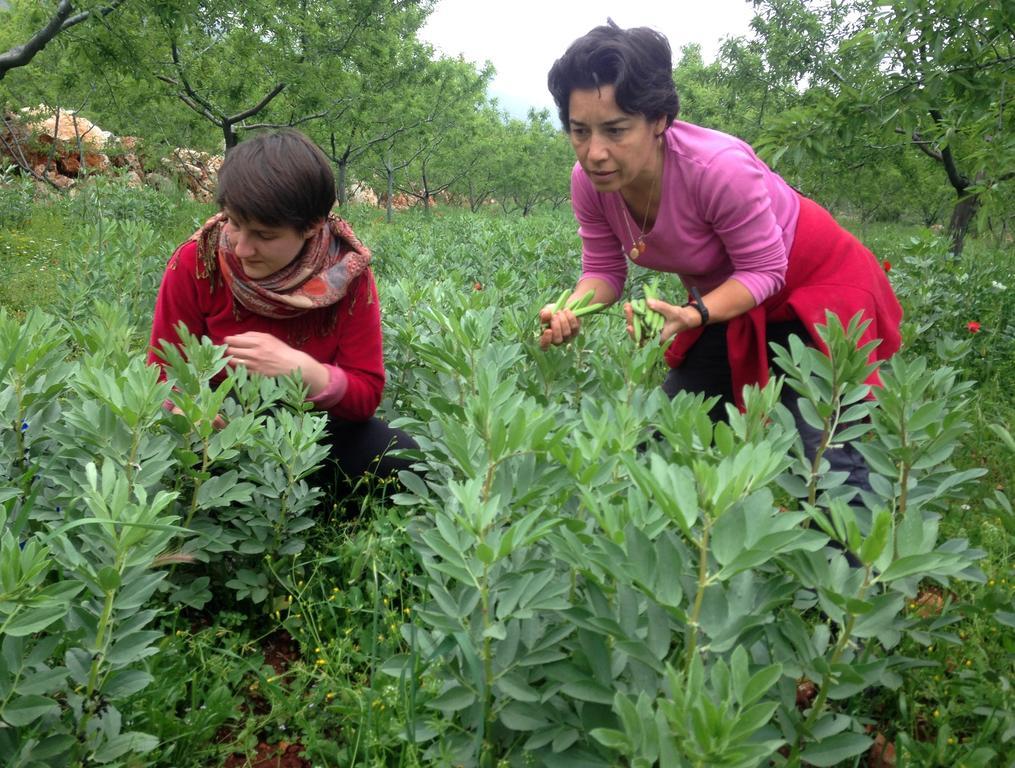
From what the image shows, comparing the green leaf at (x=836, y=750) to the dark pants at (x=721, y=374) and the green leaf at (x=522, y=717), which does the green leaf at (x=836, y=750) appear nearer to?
the green leaf at (x=522, y=717)

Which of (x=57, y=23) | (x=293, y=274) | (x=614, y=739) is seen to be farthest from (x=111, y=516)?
(x=57, y=23)

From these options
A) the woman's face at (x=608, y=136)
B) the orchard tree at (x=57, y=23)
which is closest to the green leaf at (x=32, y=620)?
the woman's face at (x=608, y=136)

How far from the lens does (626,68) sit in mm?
2223

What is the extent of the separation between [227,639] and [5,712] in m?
0.82

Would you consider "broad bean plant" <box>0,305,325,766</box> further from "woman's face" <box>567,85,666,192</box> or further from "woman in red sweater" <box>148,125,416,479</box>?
"woman's face" <box>567,85,666,192</box>

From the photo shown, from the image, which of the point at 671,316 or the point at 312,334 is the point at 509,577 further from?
the point at 312,334

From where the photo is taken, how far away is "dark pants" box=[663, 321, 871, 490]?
2645 millimetres

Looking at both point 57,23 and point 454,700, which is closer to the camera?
point 454,700

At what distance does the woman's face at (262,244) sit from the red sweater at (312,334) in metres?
A: 0.21

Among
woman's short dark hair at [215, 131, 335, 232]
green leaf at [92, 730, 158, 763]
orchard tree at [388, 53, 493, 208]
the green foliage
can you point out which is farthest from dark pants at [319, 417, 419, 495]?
orchard tree at [388, 53, 493, 208]

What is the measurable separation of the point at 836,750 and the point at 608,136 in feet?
5.89

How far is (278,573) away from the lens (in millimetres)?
1983

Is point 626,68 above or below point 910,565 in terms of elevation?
above

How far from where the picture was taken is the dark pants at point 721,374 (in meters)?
2.64
